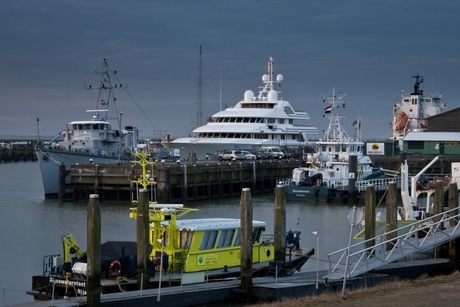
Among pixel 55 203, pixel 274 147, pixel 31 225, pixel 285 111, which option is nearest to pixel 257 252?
pixel 31 225

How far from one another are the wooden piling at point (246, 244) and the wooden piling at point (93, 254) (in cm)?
472

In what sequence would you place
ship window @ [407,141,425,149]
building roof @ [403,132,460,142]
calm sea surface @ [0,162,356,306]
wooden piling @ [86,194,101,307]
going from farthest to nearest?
ship window @ [407,141,425,149]
building roof @ [403,132,460,142]
calm sea surface @ [0,162,356,306]
wooden piling @ [86,194,101,307]

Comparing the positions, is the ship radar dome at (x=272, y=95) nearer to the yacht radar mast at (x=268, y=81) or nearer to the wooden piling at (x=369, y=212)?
the yacht radar mast at (x=268, y=81)

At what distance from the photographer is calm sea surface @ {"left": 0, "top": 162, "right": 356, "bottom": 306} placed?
35094 mm

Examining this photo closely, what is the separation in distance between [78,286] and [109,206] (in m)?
35.7

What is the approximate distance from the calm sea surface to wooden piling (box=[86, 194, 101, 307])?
4386 millimetres

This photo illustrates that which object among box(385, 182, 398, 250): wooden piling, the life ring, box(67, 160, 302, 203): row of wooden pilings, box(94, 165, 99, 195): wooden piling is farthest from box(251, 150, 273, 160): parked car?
the life ring

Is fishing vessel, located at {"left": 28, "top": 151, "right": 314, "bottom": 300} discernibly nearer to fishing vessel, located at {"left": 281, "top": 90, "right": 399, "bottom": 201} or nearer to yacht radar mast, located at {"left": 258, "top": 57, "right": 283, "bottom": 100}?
fishing vessel, located at {"left": 281, "top": 90, "right": 399, "bottom": 201}

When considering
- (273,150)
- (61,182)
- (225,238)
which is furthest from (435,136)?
(225,238)

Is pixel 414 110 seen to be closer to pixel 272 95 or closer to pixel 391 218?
pixel 272 95

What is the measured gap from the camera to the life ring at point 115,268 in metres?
26.8

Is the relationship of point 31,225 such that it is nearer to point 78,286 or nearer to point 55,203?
point 55,203

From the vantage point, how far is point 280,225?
2917 cm

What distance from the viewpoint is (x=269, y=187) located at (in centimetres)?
7731
